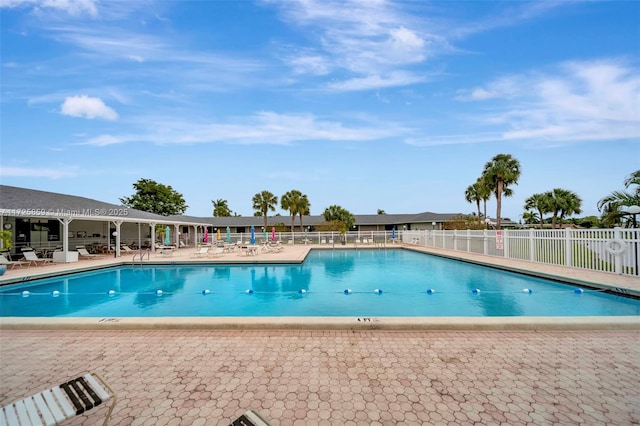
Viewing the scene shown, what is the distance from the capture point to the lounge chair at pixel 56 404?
1.91 m

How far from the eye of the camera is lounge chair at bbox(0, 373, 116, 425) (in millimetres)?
1911

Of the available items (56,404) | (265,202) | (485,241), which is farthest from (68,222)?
(265,202)

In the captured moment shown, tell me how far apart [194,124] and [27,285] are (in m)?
11.7

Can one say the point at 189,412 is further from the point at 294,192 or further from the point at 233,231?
the point at 233,231

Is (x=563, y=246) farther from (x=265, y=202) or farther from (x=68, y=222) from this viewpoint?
(x=265, y=202)

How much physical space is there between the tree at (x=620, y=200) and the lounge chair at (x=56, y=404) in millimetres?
14263

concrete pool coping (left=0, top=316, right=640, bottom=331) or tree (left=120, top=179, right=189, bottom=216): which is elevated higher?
tree (left=120, top=179, right=189, bottom=216)

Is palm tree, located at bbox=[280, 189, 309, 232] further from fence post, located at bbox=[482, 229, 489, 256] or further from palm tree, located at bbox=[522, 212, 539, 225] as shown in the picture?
palm tree, located at bbox=[522, 212, 539, 225]

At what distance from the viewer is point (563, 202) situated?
36.9m

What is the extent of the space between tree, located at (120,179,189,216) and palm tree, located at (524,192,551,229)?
1931 inches

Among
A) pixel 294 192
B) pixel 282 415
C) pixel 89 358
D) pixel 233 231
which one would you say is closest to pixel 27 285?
pixel 89 358

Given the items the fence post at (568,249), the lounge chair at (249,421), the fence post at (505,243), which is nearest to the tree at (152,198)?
the fence post at (505,243)

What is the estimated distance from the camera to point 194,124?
738 inches

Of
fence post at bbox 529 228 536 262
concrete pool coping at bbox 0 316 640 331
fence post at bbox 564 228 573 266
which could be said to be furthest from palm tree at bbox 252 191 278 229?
concrete pool coping at bbox 0 316 640 331
